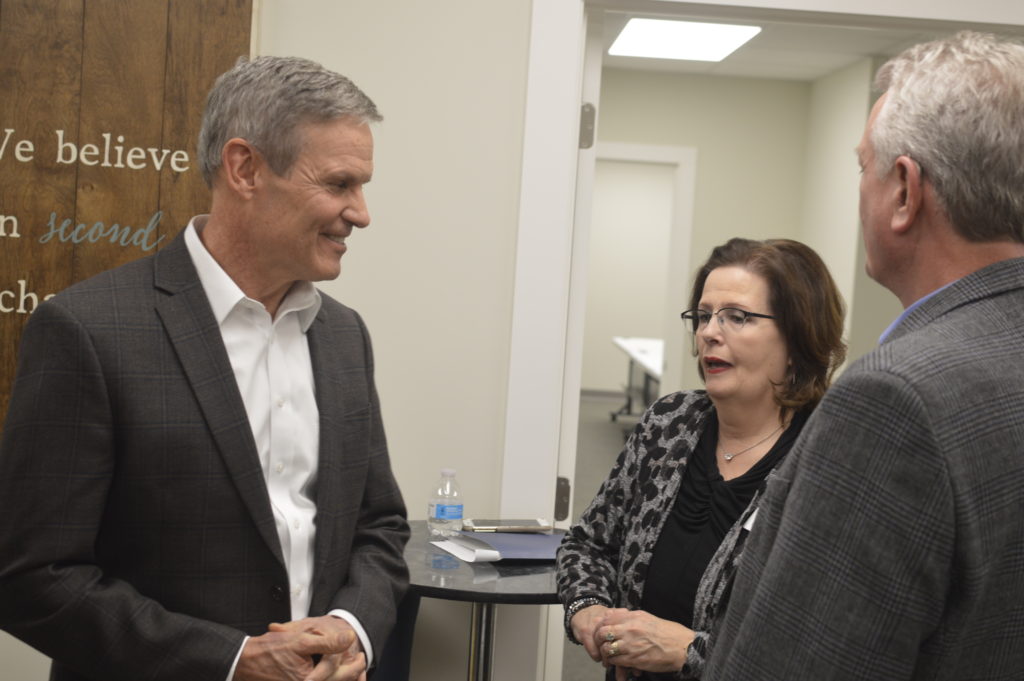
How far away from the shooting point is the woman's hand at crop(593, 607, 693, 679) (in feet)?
5.45

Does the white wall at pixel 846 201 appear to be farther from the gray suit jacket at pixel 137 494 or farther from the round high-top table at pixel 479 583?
the gray suit jacket at pixel 137 494

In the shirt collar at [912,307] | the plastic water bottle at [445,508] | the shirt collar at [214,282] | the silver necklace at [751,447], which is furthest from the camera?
the plastic water bottle at [445,508]

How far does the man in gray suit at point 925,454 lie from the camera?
0.82 metres

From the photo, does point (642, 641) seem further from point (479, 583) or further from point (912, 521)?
point (912, 521)

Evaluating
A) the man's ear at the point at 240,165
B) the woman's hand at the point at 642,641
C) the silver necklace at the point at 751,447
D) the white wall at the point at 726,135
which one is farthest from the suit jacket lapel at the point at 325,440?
the white wall at the point at 726,135

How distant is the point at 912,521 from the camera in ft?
2.68

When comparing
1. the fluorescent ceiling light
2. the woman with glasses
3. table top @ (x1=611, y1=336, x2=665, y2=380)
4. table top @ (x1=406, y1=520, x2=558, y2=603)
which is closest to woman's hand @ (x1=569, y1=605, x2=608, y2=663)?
the woman with glasses

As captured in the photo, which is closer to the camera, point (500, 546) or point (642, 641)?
point (642, 641)

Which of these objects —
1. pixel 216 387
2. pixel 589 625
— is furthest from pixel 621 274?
pixel 216 387

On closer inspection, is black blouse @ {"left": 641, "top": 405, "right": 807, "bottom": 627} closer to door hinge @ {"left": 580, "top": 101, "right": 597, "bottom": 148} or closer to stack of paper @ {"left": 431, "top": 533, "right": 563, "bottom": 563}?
stack of paper @ {"left": 431, "top": 533, "right": 563, "bottom": 563}

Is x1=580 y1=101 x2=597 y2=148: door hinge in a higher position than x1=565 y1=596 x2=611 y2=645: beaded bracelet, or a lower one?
higher

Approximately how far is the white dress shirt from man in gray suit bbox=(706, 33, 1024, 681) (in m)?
0.72

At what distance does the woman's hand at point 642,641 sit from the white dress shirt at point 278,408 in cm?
44

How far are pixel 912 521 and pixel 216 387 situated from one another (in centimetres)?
93
